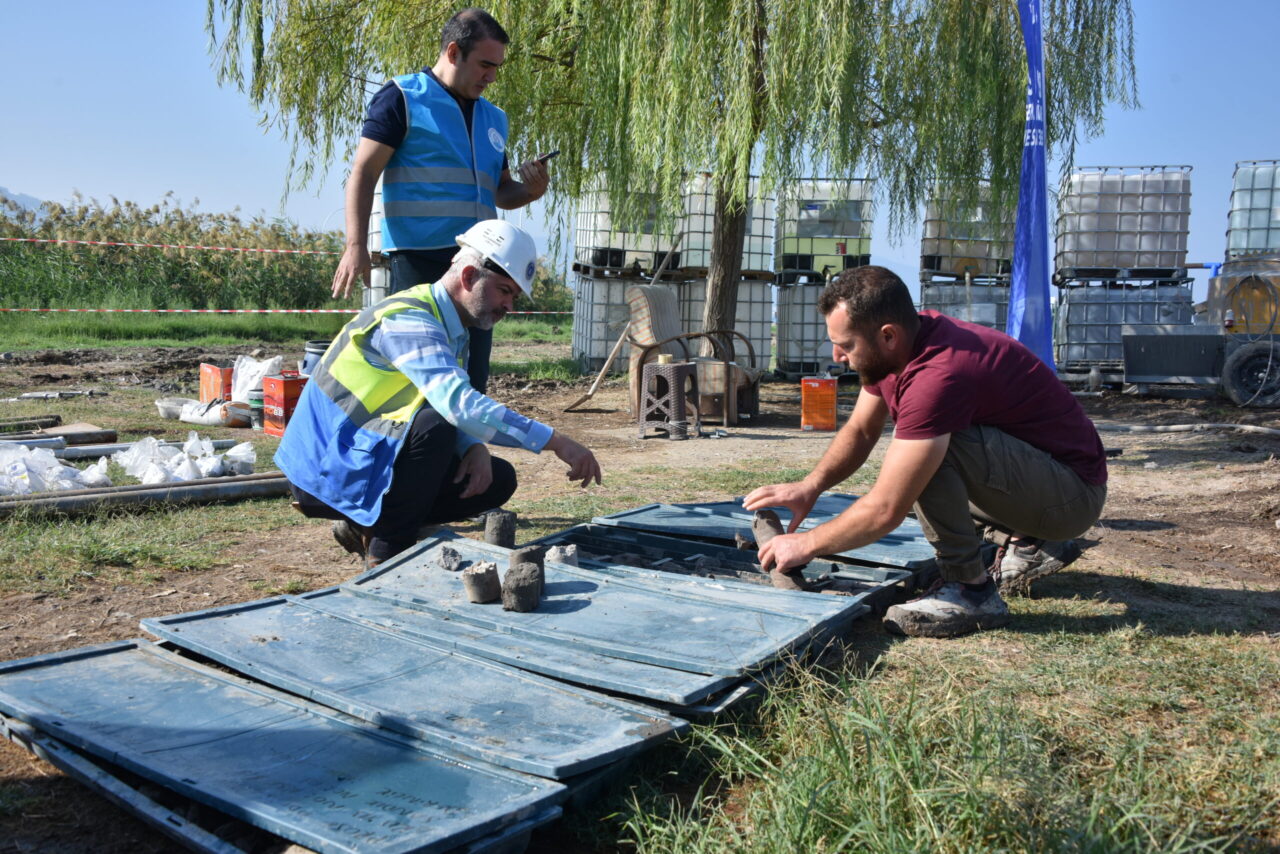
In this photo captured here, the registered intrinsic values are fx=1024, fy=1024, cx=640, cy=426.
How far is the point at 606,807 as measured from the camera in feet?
7.14

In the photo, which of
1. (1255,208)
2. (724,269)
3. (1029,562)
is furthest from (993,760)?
(1255,208)

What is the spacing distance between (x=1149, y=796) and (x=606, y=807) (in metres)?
1.06

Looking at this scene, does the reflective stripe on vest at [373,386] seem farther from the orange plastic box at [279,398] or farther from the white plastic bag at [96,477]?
the orange plastic box at [279,398]

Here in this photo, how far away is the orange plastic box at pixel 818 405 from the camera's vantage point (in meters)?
8.91

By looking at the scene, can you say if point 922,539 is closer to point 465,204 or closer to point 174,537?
point 465,204

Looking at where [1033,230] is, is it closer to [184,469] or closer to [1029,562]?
[1029,562]

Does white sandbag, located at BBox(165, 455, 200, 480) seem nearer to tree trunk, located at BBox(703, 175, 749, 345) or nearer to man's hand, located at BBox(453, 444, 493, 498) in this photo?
→ man's hand, located at BBox(453, 444, 493, 498)

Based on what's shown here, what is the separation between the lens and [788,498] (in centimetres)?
326

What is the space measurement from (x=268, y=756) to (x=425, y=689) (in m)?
0.44

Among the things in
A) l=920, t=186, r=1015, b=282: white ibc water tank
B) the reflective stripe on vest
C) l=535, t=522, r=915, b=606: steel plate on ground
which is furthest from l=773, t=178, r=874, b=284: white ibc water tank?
the reflective stripe on vest

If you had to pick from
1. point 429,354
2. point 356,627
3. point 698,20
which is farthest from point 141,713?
point 698,20

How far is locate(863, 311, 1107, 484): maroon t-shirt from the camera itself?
2812mm

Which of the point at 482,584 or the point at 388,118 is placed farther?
the point at 388,118

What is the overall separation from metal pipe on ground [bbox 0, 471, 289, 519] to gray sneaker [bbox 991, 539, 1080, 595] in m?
3.66
